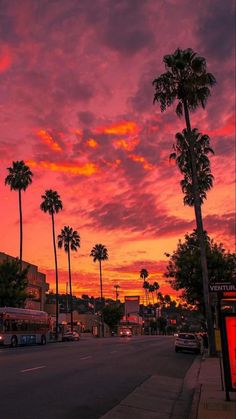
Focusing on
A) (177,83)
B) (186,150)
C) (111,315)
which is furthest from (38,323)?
(111,315)

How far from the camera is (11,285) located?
54.9 m

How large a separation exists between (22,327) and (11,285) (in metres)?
9.07

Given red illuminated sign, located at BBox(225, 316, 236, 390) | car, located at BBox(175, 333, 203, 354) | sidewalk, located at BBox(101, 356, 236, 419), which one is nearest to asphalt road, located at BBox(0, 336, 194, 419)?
sidewalk, located at BBox(101, 356, 236, 419)

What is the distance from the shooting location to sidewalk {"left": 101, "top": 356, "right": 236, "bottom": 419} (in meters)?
9.62

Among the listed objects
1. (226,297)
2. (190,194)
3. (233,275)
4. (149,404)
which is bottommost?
(149,404)

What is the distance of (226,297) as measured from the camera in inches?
421

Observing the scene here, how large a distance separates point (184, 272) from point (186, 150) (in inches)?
438

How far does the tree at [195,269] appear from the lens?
41.1 meters

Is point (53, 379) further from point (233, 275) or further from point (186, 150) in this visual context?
point (233, 275)

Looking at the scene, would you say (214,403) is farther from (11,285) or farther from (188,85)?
(11,285)

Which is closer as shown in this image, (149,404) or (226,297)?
(226,297)

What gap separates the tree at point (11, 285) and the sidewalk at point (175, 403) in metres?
40.3

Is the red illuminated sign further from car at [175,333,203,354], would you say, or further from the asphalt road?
car at [175,333,203,354]

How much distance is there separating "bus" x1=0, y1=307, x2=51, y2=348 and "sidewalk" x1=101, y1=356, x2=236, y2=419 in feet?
95.7
